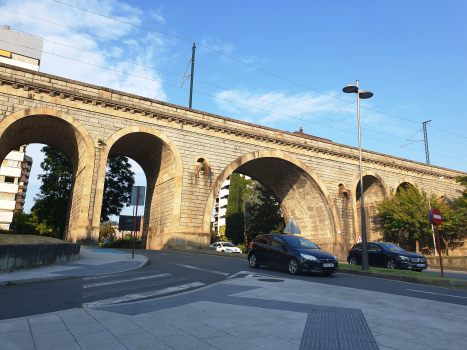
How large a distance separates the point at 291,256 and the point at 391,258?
21.2 feet

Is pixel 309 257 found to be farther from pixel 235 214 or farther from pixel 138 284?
pixel 235 214

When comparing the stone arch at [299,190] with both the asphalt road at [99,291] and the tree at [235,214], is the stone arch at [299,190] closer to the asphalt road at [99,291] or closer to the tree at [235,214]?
the asphalt road at [99,291]

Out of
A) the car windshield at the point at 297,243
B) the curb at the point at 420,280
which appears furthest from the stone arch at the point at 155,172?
the curb at the point at 420,280

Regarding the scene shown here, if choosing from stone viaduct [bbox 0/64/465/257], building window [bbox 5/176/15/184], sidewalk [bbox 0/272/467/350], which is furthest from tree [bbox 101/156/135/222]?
building window [bbox 5/176/15/184]

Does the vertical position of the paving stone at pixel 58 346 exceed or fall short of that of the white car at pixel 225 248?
it falls short

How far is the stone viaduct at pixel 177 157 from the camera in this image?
20.9 meters

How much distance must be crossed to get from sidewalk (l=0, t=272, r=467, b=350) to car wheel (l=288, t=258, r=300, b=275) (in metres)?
4.70

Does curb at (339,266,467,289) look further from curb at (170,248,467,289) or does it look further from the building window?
the building window

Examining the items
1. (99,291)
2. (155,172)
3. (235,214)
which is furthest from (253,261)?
(235,214)

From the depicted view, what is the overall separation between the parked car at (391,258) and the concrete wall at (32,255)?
42.3ft

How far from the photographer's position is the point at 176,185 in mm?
24031

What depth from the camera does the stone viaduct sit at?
20859 mm

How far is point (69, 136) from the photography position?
2322cm

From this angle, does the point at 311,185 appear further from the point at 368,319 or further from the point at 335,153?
the point at 368,319
